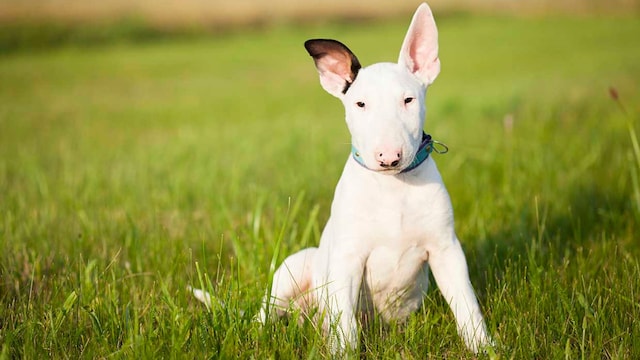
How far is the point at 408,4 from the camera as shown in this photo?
38.6 meters

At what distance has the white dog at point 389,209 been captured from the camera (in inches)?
136

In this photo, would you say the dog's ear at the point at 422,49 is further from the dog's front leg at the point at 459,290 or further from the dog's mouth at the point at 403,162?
the dog's front leg at the point at 459,290

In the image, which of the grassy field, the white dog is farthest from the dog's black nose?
the grassy field

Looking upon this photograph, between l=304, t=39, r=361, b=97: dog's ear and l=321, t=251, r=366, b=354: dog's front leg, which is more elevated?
l=304, t=39, r=361, b=97: dog's ear

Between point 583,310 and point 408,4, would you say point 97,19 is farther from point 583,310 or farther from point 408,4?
point 583,310

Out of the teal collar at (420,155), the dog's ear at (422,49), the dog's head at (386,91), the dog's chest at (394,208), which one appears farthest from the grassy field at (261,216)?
the dog's ear at (422,49)

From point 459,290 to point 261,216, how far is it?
8.17 ft

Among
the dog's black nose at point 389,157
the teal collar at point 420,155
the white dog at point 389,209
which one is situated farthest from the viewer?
the teal collar at point 420,155

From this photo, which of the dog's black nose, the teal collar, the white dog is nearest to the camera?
the dog's black nose

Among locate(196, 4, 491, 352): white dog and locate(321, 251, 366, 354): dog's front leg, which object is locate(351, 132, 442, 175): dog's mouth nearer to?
locate(196, 4, 491, 352): white dog

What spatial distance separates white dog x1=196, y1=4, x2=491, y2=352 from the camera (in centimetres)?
346

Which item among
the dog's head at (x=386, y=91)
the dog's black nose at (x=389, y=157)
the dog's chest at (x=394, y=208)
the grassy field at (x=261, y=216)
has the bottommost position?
the grassy field at (x=261, y=216)

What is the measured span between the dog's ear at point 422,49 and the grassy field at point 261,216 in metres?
1.14

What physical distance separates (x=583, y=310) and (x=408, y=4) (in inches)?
1436
